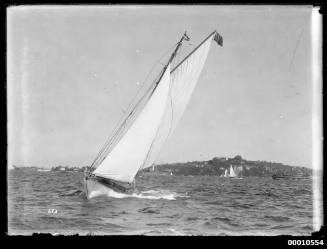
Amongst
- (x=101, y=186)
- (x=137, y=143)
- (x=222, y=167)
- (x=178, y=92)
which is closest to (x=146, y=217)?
(x=101, y=186)

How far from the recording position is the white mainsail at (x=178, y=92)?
14.5m

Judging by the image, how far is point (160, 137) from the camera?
15328mm

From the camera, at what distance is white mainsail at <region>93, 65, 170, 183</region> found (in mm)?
15688

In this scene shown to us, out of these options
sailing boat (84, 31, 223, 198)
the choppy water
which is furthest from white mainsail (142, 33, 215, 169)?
the choppy water

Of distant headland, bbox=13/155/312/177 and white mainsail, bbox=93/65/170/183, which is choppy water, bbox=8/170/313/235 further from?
white mainsail, bbox=93/65/170/183

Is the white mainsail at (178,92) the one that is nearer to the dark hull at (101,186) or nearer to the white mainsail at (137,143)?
the white mainsail at (137,143)

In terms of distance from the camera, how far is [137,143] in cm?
1617

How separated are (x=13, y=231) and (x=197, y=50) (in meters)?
8.35

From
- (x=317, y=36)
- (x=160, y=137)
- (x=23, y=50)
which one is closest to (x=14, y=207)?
(x=23, y=50)

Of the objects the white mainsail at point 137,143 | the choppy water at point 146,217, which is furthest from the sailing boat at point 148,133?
the choppy water at point 146,217

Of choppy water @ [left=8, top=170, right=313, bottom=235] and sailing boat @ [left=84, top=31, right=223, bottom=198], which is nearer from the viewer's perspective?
choppy water @ [left=8, top=170, right=313, bottom=235]

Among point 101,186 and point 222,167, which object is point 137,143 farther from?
point 222,167

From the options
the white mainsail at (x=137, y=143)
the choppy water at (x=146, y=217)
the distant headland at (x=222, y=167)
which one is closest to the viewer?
the choppy water at (x=146, y=217)

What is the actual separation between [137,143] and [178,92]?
2588 mm
